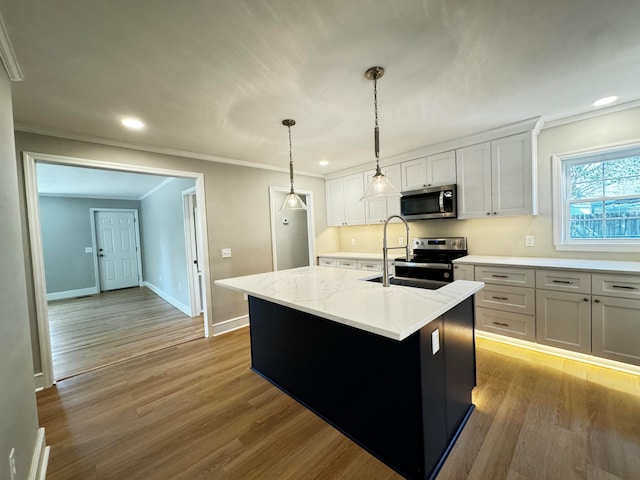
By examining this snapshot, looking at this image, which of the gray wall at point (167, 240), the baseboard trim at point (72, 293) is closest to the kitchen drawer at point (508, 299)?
the gray wall at point (167, 240)

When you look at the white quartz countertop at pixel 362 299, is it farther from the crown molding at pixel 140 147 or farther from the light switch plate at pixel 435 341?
the crown molding at pixel 140 147

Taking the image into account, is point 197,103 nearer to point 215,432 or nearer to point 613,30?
point 215,432

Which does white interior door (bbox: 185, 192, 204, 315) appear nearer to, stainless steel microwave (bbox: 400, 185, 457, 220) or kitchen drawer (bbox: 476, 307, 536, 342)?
stainless steel microwave (bbox: 400, 185, 457, 220)

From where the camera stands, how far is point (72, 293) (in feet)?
20.2

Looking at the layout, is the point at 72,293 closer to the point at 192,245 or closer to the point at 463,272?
the point at 192,245

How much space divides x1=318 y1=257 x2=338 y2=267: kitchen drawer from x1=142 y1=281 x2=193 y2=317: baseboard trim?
2409mm

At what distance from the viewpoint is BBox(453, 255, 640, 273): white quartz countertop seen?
2.22 meters

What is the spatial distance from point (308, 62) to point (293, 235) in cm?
390

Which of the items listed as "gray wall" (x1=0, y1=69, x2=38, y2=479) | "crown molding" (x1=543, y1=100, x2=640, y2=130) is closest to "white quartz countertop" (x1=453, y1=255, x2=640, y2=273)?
"crown molding" (x1=543, y1=100, x2=640, y2=130)

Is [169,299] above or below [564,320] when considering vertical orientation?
below

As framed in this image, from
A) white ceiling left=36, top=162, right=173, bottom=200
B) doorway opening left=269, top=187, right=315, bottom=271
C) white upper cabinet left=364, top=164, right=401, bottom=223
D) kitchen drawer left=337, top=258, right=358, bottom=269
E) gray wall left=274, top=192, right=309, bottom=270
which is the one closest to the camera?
white upper cabinet left=364, top=164, right=401, bottom=223

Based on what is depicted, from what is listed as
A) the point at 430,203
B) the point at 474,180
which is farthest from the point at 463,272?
the point at 474,180

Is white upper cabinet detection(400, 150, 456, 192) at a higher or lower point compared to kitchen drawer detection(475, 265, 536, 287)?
higher

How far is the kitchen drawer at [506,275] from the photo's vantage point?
2.63 m
